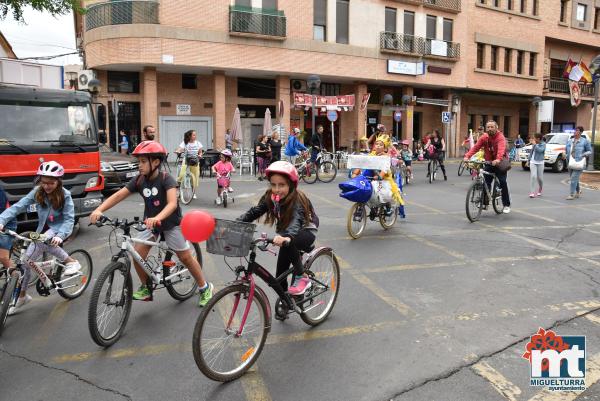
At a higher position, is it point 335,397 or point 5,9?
point 5,9

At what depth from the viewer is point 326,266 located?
4.86m

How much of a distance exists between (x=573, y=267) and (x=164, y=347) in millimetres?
5502

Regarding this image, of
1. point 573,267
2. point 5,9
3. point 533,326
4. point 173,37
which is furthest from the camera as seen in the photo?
point 173,37

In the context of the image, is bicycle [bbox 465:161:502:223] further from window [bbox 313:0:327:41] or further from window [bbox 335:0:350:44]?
window [bbox 335:0:350:44]

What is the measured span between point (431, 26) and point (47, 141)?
90.7 feet

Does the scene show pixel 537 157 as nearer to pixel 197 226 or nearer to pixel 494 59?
pixel 197 226

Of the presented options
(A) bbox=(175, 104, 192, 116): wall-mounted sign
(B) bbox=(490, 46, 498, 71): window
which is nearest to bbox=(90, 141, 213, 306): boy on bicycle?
(A) bbox=(175, 104, 192, 116): wall-mounted sign

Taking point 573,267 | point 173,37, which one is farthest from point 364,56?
point 573,267

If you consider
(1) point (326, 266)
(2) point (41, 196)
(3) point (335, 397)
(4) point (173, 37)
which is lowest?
(3) point (335, 397)

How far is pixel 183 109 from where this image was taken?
25609mm

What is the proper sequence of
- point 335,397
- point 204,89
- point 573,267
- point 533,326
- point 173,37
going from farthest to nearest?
point 204,89, point 173,37, point 573,267, point 533,326, point 335,397

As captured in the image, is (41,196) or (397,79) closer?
(41,196)

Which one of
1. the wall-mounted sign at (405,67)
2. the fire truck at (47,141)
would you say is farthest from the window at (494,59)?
the fire truck at (47,141)

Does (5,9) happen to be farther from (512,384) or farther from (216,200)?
(512,384)
